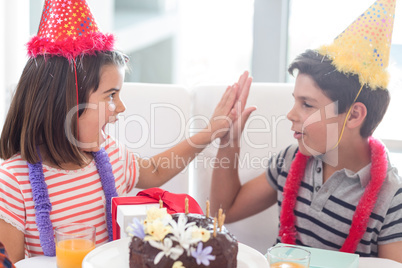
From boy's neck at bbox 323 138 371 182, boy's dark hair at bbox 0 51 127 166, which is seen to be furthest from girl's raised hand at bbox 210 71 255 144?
boy's dark hair at bbox 0 51 127 166

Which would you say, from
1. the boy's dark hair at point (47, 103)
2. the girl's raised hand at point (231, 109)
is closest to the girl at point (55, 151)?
the boy's dark hair at point (47, 103)

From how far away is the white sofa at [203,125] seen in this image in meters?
1.54

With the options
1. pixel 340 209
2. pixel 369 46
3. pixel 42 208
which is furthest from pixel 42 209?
pixel 369 46

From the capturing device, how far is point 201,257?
659 millimetres

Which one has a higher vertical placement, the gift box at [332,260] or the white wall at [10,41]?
the white wall at [10,41]

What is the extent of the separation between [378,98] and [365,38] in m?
0.18

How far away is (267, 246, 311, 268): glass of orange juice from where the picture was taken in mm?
798

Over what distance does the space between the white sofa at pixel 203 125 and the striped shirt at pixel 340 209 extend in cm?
15

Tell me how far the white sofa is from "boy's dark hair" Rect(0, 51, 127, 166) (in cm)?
34

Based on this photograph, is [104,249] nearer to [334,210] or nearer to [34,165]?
[34,165]

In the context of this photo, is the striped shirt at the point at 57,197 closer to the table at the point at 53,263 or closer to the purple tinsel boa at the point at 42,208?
the purple tinsel boa at the point at 42,208

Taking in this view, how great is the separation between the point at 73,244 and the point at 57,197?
0.36 meters

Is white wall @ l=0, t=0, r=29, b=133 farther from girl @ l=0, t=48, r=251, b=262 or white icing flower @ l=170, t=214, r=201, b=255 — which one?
white icing flower @ l=170, t=214, r=201, b=255

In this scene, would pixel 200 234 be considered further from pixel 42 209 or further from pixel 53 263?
pixel 42 209
